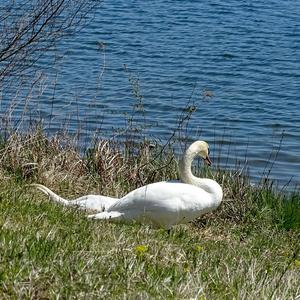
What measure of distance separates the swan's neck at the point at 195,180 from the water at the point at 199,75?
2385 millimetres

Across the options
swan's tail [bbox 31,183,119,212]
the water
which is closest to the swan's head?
swan's tail [bbox 31,183,119,212]

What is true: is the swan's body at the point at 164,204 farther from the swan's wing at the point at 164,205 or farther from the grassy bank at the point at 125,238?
the grassy bank at the point at 125,238

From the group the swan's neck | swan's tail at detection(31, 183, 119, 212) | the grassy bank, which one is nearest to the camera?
the grassy bank

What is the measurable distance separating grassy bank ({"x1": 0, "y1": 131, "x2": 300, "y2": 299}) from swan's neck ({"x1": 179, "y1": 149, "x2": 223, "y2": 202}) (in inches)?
15.0

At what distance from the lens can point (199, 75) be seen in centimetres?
1684

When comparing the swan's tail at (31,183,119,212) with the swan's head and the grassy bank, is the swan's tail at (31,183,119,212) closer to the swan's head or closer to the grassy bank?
the grassy bank

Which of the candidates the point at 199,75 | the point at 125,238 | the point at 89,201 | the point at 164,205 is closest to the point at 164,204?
the point at 164,205

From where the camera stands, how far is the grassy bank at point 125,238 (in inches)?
183

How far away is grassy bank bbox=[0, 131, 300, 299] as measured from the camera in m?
4.64

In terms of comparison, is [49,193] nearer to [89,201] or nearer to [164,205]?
[89,201]

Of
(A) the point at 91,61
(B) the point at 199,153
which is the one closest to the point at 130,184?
(B) the point at 199,153

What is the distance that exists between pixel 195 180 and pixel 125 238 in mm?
2414

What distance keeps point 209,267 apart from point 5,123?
5313 mm

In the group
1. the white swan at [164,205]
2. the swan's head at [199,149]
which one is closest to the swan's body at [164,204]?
the white swan at [164,205]
